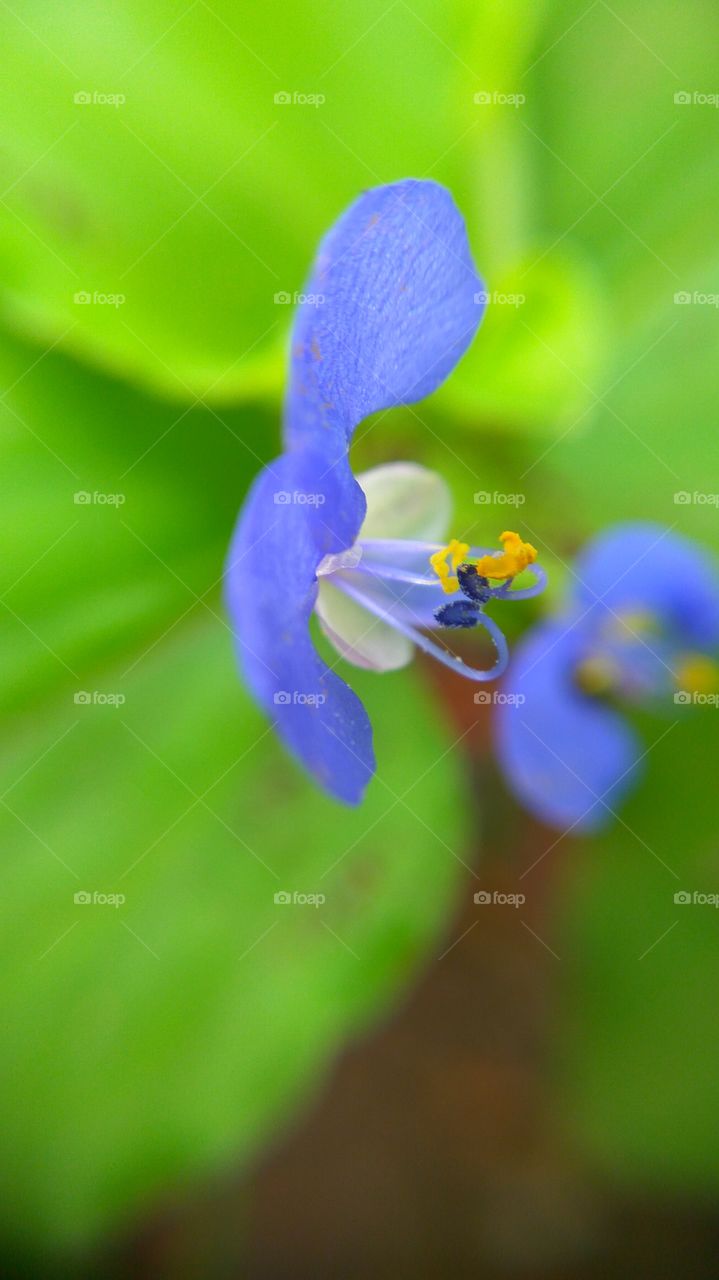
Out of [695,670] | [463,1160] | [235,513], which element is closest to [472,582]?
[235,513]

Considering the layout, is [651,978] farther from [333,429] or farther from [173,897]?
[333,429]

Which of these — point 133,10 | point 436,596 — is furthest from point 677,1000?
point 133,10

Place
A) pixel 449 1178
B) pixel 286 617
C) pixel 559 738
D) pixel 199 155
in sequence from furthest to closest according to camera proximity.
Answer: pixel 449 1178, pixel 559 738, pixel 199 155, pixel 286 617

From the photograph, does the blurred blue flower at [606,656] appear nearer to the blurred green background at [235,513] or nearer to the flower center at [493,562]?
the blurred green background at [235,513]

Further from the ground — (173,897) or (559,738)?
(559,738)

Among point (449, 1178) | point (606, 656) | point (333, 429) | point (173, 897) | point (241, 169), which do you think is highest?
point (241, 169)

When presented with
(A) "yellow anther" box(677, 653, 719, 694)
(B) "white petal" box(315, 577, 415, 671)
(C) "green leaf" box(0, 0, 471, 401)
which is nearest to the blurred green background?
(C) "green leaf" box(0, 0, 471, 401)
